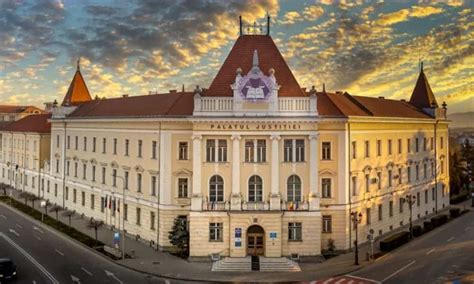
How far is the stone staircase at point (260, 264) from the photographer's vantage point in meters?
41.2

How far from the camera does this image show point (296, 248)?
144ft

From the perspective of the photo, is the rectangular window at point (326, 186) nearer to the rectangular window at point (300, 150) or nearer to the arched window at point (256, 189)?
the rectangular window at point (300, 150)

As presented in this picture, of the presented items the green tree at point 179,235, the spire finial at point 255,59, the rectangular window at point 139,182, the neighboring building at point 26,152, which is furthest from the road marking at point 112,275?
the neighboring building at point 26,152

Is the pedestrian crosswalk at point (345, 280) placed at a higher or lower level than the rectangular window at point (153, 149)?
lower

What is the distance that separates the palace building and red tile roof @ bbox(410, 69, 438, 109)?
16.9 metres

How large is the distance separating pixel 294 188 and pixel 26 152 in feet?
192

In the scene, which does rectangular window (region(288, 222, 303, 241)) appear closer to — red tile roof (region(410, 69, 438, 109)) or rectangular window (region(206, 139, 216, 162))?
rectangular window (region(206, 139, 216, 162))

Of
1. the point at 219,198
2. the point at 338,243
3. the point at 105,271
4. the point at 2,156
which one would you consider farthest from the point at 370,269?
the point at 2,156

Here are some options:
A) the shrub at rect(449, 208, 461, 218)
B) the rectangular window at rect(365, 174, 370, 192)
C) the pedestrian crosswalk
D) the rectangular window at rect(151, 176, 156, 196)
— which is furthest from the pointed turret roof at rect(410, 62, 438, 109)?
the rectangular window at rect(151, 176, 156, 196)

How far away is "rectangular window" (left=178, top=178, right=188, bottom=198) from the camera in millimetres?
47506

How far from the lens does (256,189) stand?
44.7 m

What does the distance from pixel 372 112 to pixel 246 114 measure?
18339mm

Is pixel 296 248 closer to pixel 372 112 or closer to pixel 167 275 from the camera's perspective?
pixel 167 275

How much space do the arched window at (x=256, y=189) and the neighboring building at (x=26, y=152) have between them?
150ft
